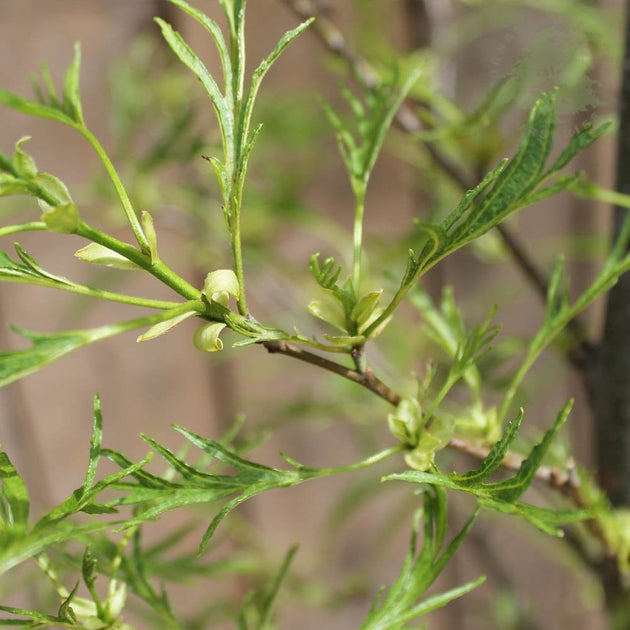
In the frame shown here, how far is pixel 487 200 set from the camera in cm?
19

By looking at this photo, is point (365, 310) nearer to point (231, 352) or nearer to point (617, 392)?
point (617, 392)

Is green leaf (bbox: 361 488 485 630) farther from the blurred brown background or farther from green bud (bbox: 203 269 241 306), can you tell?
the blurred brown background

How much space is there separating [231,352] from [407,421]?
37 centimetres

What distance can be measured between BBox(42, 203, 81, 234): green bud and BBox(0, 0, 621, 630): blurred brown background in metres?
→ 0.35

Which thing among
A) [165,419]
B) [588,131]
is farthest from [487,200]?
[165,419]

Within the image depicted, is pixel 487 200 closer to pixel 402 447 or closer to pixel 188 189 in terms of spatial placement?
pixel 402 447

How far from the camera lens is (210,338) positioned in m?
0.18

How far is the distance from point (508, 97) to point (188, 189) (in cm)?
25

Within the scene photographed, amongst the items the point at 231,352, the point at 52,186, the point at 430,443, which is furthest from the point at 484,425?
the point at 231,352

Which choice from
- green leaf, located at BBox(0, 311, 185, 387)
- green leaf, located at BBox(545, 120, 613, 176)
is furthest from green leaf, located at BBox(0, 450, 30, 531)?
green leaf, located at BBox(545, 120, 613, 176)

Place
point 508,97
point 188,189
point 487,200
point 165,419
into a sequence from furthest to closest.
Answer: point 165,419
point 188,189
point 508,97
point 487,200

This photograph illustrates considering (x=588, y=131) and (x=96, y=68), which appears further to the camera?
(x=96, y=68)

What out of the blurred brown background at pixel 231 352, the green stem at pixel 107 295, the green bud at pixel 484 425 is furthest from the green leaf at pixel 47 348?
the blurred brown background at pixel 231 352

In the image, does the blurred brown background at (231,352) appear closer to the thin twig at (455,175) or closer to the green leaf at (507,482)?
the thin twig at (455,175)
